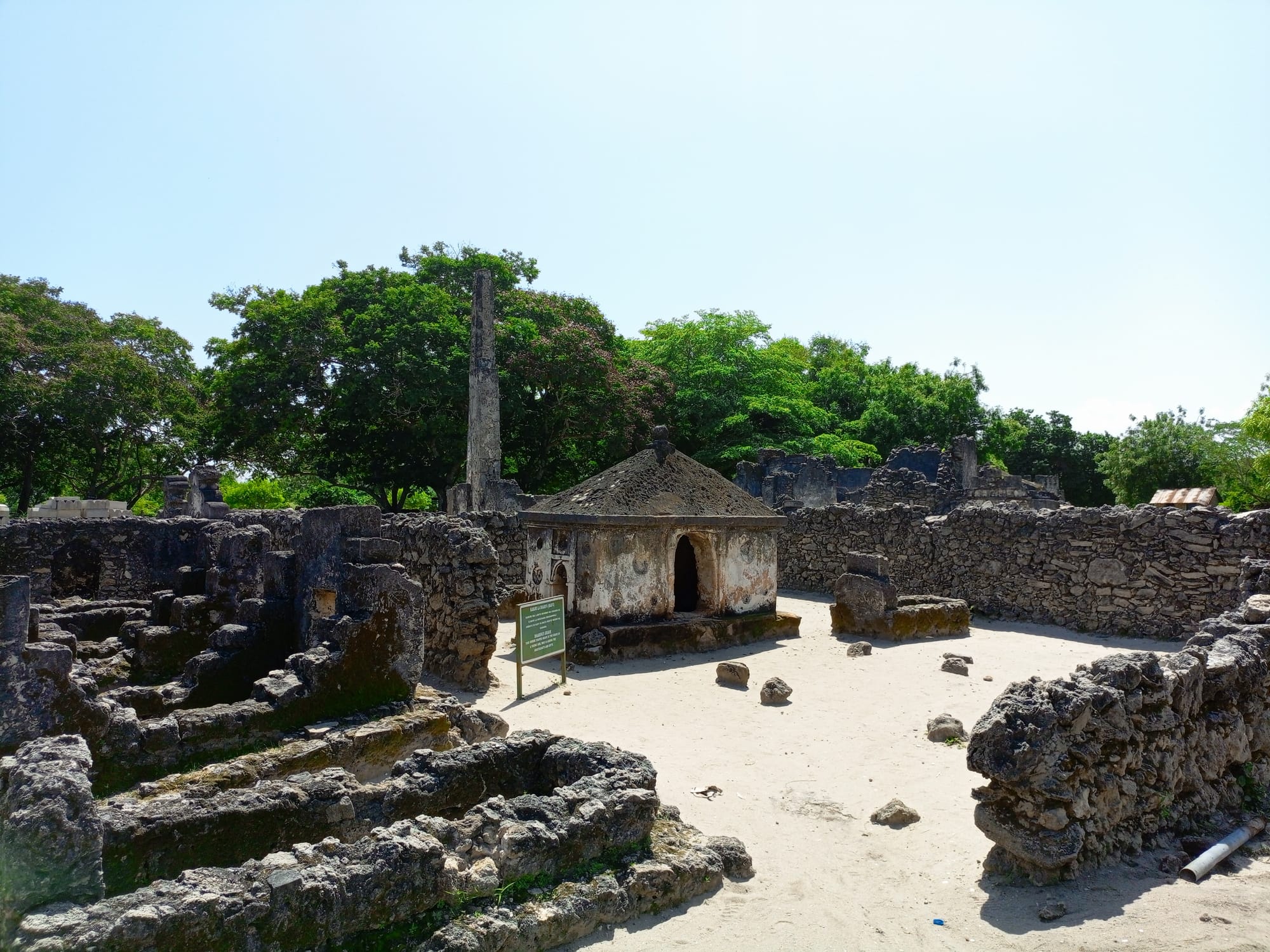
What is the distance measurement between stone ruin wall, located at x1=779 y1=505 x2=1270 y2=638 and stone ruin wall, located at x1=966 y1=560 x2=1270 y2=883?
7268 mm

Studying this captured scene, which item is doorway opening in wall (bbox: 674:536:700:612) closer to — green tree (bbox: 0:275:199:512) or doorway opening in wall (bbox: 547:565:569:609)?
doorway opening in wall (bbox: 547:565:569:609)

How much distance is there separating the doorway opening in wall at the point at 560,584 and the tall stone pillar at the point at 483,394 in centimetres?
1137

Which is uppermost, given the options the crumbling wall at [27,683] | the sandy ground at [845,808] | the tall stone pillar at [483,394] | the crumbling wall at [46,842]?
the tall stone pillar at [483,394]

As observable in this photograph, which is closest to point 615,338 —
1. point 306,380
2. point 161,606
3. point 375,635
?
point 306,380

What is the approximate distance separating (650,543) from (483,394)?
42.0 feet

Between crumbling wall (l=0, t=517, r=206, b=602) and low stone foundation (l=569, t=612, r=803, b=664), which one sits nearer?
low stone foundation (l=569, t=612, r=803, b=664)

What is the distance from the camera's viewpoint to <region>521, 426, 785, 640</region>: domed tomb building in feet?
36.4

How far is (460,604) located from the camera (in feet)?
30.0

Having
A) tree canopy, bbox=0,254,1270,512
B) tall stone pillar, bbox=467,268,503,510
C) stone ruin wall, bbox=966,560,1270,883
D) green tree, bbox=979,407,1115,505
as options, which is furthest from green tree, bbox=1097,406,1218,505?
stone ruin wall, bbox=966,560,1270,883

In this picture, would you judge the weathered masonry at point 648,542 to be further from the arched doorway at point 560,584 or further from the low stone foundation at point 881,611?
the low stone foundation at point 881,611

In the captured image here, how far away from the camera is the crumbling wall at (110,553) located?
12.6m

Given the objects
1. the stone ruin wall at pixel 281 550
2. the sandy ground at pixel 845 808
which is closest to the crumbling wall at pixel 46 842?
the sandy ground at pixel 845 808

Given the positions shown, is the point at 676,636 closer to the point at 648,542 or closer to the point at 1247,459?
the point at 648,542

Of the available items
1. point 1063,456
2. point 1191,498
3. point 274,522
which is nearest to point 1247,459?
point 1063,456
